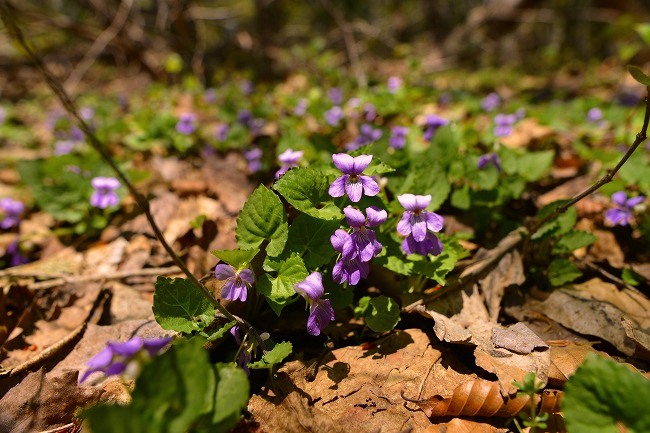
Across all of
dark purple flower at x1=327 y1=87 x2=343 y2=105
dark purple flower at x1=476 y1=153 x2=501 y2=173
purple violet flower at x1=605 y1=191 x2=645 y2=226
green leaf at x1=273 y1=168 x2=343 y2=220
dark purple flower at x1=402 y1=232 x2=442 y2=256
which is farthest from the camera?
dark purple flower at x1=327 y1=87 x2=343 y2=105

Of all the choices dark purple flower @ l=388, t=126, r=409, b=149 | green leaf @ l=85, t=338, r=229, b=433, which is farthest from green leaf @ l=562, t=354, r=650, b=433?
dark purple flower @ l=388, t=126, r=409, b=149

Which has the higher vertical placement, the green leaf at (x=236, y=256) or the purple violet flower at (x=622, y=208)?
the green leaf at (x=236, y=256)

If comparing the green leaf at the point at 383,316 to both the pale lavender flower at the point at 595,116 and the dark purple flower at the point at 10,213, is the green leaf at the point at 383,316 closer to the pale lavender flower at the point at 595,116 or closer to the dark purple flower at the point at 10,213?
the dark purple flower at the point at 10,213

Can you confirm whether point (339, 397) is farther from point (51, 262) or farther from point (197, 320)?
point (51, 262)

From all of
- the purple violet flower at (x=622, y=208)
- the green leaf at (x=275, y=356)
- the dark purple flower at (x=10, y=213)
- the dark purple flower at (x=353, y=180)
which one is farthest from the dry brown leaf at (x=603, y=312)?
the dark purple flower at (x=10, y=213)

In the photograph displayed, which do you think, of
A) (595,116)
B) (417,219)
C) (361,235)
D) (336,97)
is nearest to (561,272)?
(417,219)

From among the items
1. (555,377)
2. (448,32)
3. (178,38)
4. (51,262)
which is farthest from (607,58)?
(51,262)

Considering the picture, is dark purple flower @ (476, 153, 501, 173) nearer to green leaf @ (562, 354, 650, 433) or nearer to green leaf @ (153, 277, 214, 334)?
green leaf @ (562, 354, 650, 433)
